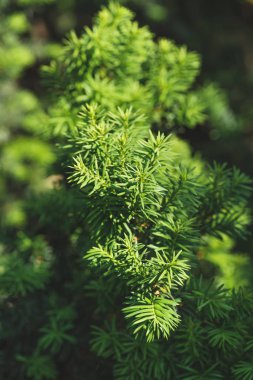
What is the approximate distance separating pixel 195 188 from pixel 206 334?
0.51 meters

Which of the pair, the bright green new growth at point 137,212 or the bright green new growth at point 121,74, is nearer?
the bright green new growth at point 137,212

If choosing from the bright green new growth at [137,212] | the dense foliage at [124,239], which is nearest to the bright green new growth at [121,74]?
the dense foliage at [124,239]

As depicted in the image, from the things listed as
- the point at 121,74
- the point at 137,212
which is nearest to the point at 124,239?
the point at 137,212

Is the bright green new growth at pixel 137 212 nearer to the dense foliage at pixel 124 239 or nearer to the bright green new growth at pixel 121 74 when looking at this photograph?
the dense foliage at pixel 124 239

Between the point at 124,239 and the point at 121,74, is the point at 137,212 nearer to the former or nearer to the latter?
the point at 124,239

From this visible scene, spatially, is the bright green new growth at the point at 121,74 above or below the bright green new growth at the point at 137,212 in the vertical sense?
above

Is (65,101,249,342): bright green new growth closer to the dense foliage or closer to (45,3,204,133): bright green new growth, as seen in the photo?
the dense foliage

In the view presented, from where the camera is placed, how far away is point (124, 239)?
4.36ft

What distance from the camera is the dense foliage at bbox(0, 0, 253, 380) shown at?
4.27 feet

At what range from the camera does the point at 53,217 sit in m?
1.83

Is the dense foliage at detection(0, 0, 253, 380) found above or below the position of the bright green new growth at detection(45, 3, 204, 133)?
below

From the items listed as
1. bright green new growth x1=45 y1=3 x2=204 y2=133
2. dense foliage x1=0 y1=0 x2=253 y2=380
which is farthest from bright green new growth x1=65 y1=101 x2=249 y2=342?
bright green new growth x1=45 y1=3 x2=204 y2=133

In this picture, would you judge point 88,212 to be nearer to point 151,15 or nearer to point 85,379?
point 85,379

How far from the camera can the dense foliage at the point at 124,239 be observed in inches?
51.3
